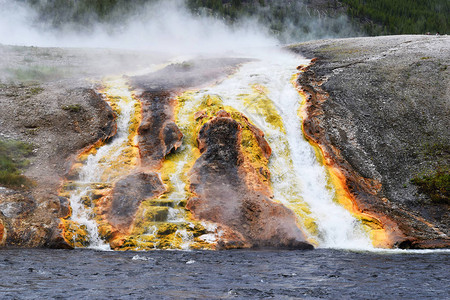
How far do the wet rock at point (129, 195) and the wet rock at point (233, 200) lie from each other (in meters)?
1.53

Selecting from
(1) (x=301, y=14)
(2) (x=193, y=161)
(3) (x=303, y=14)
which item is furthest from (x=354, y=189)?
(3) (x=303, y=14)

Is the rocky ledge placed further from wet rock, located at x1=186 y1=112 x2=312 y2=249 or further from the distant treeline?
the distant treeline

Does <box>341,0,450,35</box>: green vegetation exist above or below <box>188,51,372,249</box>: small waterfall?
above

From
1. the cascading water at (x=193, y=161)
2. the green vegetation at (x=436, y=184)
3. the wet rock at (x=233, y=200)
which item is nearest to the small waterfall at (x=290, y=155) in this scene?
the cascading water at (x=193, y=161)

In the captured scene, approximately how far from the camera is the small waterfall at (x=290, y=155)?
53.9 feet

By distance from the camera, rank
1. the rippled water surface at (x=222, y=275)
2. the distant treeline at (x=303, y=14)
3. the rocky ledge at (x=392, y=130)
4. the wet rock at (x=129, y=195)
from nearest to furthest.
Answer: the rippled water surface at (x=222, y=275) → the wet rock at (x=129, y=195) → the rocky ledge at (x=392, y=130) → the distant treeline at (x=303, y=14)

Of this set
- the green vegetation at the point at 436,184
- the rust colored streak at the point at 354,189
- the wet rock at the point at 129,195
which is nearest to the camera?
the wet rock at the point at 129,195

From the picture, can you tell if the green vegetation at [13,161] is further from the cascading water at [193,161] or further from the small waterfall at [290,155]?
the small waterfall at [290,155]

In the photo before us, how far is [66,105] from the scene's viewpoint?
23766 mm

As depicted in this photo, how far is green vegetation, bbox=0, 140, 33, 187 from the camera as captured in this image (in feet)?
56.7

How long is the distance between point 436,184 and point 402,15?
76529mm

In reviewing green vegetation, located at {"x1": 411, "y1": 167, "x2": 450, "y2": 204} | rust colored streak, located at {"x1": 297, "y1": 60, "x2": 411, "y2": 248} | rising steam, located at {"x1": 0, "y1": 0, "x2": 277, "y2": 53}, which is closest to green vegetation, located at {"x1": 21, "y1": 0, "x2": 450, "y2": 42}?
rising steam, located at {"x1": 0, "y1": 0, "x2": 277, "y2": 53}

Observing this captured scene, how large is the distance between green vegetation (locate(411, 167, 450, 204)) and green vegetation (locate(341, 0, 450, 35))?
65518mm

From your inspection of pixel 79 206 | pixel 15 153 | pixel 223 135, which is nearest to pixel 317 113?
pixel 223 135
